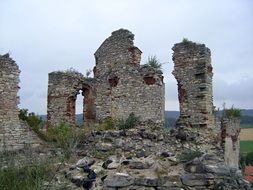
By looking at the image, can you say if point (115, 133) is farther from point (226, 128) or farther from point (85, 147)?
point (226, 128)

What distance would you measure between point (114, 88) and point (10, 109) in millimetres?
4374

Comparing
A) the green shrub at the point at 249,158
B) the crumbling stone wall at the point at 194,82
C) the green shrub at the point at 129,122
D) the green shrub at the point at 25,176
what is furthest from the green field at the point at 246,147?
the green shrub at the point at 25,176

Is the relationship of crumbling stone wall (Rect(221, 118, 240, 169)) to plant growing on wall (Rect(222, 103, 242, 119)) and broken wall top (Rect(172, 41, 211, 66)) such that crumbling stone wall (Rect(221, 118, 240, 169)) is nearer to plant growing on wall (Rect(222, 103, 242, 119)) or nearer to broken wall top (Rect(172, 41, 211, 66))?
plant growing on wall (Rect(222, 103, 242, 119))

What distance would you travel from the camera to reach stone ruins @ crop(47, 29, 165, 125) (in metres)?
14.9

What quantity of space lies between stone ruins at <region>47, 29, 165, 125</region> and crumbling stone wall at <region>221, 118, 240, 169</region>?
335cm

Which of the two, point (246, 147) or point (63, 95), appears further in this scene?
point (246, 147)

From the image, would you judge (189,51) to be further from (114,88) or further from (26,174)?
(26,174)

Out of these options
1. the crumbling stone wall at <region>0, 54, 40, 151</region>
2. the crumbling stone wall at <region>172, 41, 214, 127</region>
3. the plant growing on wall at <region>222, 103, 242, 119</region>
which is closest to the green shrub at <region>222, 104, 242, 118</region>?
the plant growing on wall at <region>222, 103, 242, 119</region>

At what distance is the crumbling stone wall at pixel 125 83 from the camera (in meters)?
14.9

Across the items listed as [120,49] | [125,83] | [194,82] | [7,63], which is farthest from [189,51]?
[7,63]

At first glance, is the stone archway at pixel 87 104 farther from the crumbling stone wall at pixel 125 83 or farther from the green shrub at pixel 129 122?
the green shrub at pixel 129 122

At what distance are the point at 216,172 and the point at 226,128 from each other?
29.3ft

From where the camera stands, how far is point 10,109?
1258cm

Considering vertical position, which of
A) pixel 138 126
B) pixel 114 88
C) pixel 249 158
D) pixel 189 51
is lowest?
pixel 249 158
